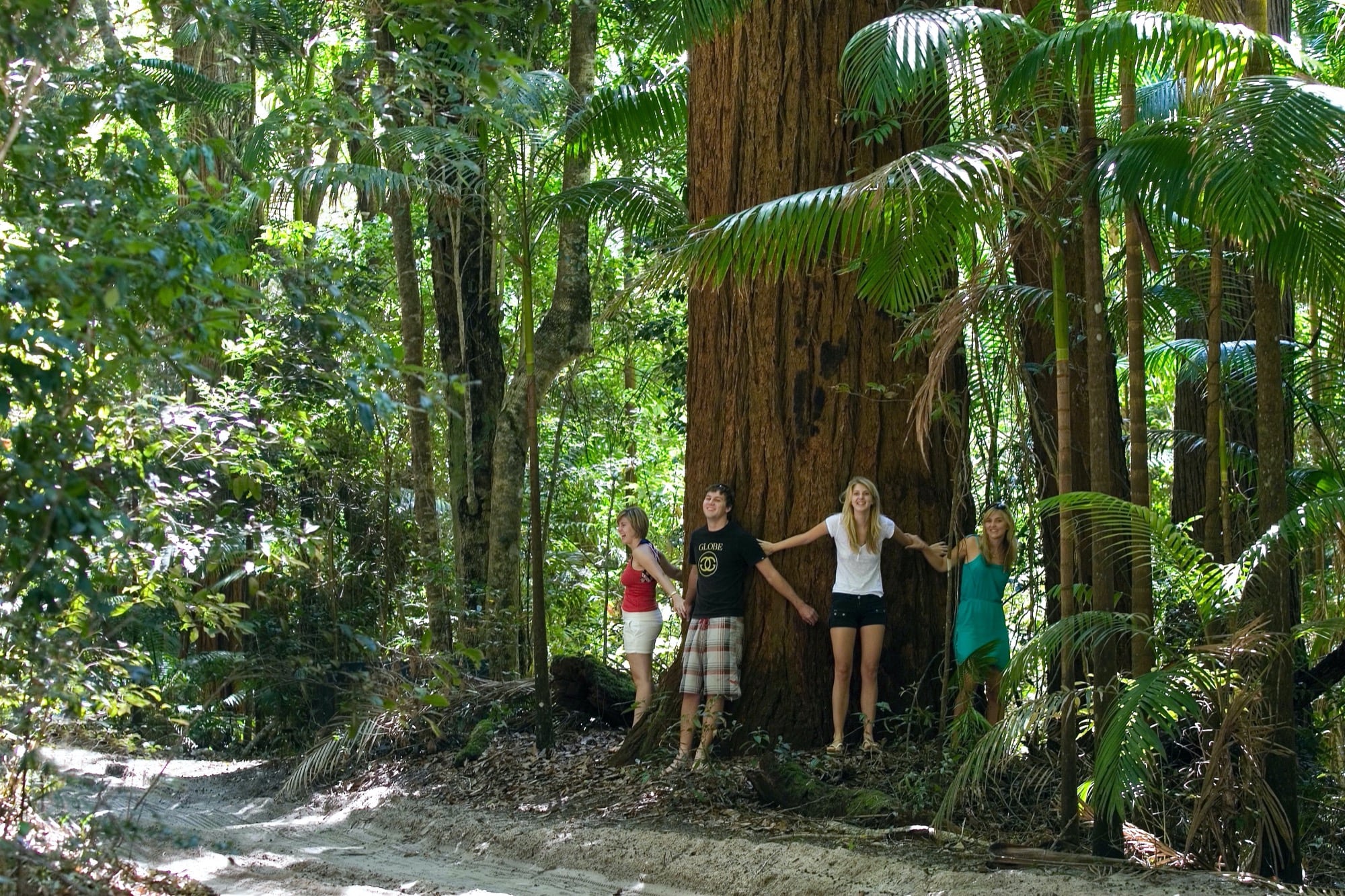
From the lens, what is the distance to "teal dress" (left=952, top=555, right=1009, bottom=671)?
753 centimetres

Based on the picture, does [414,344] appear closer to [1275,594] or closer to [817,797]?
[817,797]

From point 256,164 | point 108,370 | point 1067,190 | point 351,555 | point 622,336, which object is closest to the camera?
point 108,370

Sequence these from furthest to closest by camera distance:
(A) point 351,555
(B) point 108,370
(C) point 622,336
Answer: (C) point 622,336 → (A) point 351,555 → (B) point 108,370

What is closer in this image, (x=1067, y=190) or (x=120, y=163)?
(x=120, y=163)

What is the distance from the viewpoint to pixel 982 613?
7578 mm

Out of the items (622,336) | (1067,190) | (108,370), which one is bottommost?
(108,370)

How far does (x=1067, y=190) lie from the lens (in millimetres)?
5902

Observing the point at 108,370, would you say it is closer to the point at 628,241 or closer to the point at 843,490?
the point at 843,490

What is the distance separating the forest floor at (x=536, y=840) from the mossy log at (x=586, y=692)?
0.33m

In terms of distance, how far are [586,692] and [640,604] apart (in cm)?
131

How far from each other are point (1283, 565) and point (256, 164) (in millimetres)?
8938

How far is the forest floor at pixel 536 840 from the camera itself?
18.8 feet

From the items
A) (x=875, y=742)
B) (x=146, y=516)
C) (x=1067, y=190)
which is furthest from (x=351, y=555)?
(x=1067, y=190)

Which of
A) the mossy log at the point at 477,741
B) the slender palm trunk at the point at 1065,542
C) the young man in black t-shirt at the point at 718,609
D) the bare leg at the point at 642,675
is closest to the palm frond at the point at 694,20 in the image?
the young man in black t-shirt at the point at 718,609
